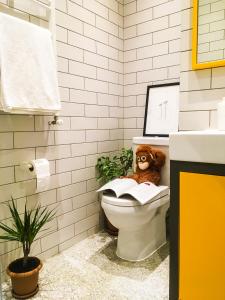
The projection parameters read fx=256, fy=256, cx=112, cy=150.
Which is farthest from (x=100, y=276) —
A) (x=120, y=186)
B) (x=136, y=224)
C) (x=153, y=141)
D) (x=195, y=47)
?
(x=195, y=47)

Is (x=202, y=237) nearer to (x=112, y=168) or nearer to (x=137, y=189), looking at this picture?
(x=137, y=189)

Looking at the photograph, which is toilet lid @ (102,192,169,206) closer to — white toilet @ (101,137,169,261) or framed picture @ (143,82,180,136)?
white toilet @ (101,137,169,261)

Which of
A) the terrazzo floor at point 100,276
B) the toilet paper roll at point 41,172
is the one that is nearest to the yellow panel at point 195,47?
the toilet paper roll at point 41,172

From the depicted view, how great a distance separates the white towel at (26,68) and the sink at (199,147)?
823 mm

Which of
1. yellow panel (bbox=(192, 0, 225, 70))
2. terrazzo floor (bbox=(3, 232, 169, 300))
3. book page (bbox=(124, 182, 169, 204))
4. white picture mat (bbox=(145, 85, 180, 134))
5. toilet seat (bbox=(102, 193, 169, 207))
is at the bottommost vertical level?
terrazzo floor (bbox=(3, 232, 169, 300))

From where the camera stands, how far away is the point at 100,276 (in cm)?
156

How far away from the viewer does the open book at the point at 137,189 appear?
1.60 m

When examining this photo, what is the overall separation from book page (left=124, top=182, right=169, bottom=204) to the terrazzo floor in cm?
45

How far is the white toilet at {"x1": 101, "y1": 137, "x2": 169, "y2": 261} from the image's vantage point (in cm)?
158

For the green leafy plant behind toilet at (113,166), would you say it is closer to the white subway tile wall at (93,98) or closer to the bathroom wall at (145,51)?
the white subway tile wall at (93,98)

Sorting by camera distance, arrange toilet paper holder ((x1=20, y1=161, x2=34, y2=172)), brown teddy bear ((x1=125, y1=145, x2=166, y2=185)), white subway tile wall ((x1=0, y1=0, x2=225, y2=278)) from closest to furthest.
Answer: white subway tile wall ((x1=0, y1=0, x2=225, y2=278))
toilet paper holder ((x1=20, y1=161, x2=34, y2=172))
brown teddy bear ((x1=125, y1=145, x2=166, y2=185))

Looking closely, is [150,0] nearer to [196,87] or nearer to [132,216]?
[196,87]

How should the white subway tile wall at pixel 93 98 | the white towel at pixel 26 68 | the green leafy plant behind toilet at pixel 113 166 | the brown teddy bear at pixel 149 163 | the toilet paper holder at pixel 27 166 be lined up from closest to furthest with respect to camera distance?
the white towel at pixel 26 68, the white subway tile wall at pixel 93 98, the toilet paper holder at pixel 27 166, the brown teddy bear at pixel 149 163, the green leafy plant behind toilet at pixel 113 166

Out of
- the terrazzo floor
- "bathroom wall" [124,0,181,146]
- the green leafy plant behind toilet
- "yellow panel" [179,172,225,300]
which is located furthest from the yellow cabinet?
"bathroom wall" [124,0,181,146]
